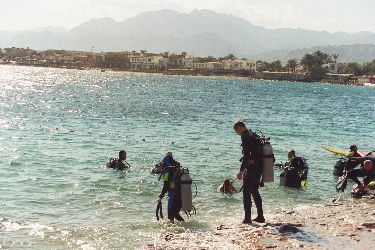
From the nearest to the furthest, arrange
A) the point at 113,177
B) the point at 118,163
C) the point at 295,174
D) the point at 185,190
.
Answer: the point at 185,190, the point at 295,174, the point at 113,177, the point at 118,163

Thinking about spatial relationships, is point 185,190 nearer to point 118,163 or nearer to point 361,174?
point 361,174

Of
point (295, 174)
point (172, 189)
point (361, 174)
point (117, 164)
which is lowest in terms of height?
point (117, 164)

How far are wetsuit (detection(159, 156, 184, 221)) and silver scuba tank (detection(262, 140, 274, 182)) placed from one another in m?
2.28

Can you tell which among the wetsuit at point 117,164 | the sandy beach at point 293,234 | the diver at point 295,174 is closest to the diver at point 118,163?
the wetsuit at point 117,164

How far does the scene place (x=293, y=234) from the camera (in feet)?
35.6

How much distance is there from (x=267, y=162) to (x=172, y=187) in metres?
2.62

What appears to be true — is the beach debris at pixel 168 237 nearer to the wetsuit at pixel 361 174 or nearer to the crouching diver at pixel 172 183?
the crouching diver at pixel 172 183

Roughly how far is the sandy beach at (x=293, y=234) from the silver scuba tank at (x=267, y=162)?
1209 millimetres

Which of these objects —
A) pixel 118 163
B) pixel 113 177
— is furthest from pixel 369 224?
pixel 118 163

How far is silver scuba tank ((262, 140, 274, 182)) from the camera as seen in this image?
11422mm

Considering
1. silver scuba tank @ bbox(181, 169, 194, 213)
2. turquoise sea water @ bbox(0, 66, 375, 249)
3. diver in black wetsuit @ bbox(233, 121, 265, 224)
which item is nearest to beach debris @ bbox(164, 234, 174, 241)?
turquoise sea water @ bbox(0, 66, 375, 249)

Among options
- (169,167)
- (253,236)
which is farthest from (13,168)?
(253,236)

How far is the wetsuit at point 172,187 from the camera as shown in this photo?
12.3 meters

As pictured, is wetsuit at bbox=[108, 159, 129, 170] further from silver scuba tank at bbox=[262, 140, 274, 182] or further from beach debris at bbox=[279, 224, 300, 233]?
beach debris at bbox=[279, 224, 300, 233]
